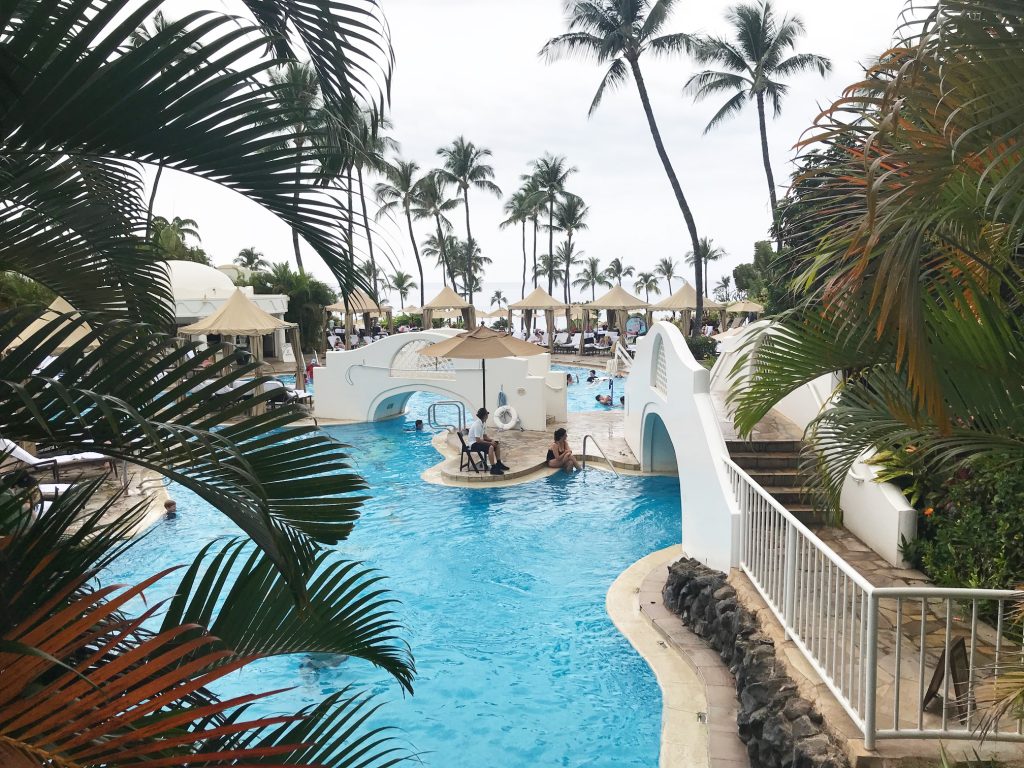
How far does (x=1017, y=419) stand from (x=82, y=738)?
3198 mm

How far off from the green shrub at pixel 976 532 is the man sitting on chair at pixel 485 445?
865 centimetres

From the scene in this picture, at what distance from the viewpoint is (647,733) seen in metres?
6.76

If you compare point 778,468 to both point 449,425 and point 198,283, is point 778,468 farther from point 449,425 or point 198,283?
point 198,283

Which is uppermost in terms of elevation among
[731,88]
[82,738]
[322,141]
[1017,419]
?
[731,88]

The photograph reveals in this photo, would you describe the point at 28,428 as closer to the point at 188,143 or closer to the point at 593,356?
the point at 188,143

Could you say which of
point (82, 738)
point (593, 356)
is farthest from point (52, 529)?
point (593, 356)

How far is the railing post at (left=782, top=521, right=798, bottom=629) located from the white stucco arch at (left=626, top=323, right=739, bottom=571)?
1.62 metres

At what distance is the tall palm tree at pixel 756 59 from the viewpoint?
27.0m

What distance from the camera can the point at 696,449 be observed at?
31.2 ft

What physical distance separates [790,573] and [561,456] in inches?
381

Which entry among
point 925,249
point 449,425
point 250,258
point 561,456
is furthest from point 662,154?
point 250,258

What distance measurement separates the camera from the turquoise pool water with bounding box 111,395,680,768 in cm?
693

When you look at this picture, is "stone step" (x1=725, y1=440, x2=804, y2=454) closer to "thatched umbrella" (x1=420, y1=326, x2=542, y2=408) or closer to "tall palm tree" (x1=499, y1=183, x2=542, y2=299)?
"thatched umbrella" (x1=420, y1=326, x2=542, y2=408)

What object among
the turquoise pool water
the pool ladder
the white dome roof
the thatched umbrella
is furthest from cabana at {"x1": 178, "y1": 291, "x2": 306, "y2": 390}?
the white dome roof
